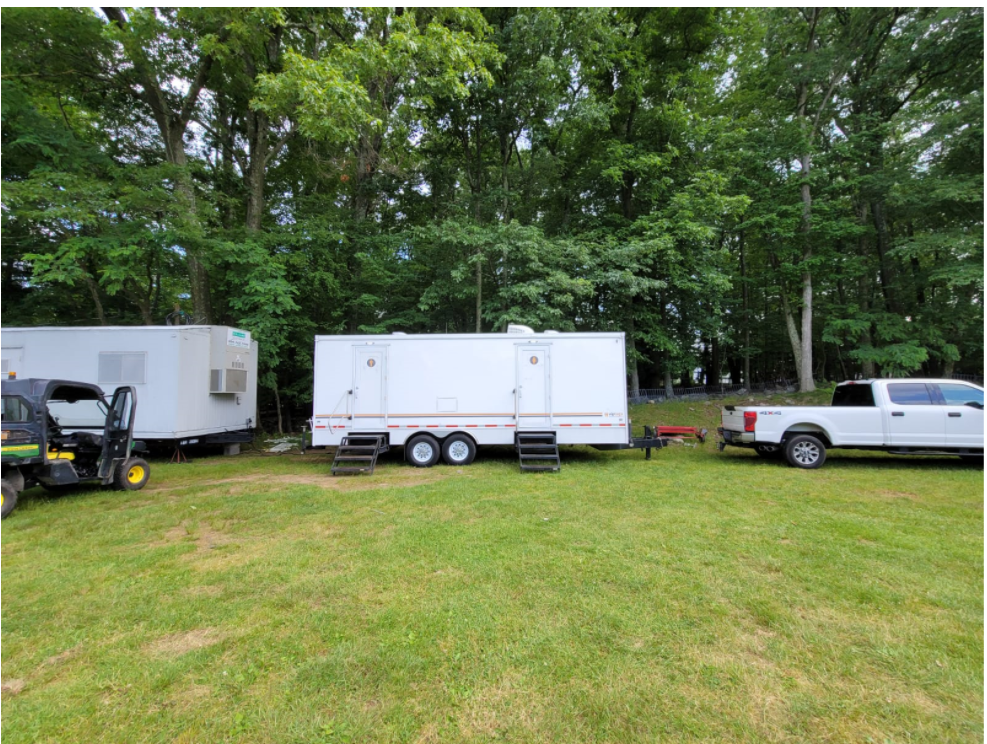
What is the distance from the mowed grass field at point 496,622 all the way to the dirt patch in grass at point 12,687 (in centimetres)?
2

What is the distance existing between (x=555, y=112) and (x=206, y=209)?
36.6 ft

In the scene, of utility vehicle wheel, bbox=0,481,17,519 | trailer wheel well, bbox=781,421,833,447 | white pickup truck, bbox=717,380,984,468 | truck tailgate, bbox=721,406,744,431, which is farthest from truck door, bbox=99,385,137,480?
trailer wheel well, bbox=781,421,833,447

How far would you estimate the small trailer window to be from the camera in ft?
31.1

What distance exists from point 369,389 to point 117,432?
4.05 m

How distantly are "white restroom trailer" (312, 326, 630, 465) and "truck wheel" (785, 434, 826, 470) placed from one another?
3276 millimetres

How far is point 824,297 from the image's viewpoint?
21719mm

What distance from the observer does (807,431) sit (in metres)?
8.56

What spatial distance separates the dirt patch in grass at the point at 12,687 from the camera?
238cm

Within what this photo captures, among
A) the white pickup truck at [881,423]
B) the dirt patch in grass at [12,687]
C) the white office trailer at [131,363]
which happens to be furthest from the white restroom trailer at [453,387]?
the dirt patch in grass at [12,687]

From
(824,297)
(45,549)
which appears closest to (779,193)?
(824,297)

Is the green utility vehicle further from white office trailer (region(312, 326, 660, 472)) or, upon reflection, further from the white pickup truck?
the white pickup truck

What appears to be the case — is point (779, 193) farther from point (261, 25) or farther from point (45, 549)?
point (45, 549)

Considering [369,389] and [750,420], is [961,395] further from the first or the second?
[369,389]

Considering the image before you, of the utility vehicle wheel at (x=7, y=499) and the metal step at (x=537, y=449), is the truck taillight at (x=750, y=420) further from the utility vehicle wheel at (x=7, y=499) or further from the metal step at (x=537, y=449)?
the utility vehicle wheel at (x=7, y=499)
